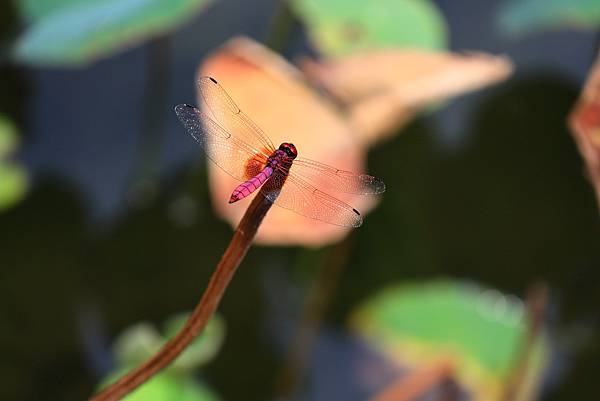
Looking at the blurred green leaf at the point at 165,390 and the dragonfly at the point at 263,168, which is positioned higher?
the dragonfly at the point at 263,168

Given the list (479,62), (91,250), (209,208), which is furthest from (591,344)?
(91,250)

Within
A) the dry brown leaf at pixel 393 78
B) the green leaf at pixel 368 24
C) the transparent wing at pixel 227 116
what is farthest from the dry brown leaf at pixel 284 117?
the transparent wing at pixel 227 116

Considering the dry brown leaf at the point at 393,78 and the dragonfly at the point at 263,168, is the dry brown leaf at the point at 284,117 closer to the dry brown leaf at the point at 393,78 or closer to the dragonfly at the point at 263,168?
the dry brown leaf at the point at 393,78

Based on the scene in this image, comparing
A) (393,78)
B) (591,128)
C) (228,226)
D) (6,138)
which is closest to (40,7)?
(6,138)

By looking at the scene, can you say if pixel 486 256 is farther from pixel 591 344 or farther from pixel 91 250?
pixel 91 250

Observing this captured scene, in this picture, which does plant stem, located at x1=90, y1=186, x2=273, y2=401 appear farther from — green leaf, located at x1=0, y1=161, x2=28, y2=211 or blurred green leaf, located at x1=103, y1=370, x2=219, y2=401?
green leaf, located at x1=0, y1=161, x2=28, y2=211

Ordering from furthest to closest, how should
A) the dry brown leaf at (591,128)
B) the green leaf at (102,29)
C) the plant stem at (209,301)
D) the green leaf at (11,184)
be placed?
1. the green leaf at (11,184)
2. the green leaf at (102,29)
3. the dry brown leaf at (591,128)
4. the plant stem at (209,301)

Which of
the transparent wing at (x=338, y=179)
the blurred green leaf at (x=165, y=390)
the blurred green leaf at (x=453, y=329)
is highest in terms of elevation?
the transparent wing at (x=338, y=179)

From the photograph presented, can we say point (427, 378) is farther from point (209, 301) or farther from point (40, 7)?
point (40, 7)
